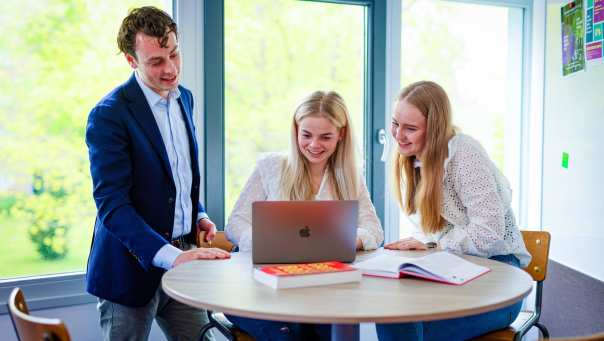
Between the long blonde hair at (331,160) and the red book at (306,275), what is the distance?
64 cm

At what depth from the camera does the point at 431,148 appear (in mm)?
2145

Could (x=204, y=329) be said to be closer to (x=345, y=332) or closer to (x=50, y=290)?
(x=345, y=332)

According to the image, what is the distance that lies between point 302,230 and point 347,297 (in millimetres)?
344

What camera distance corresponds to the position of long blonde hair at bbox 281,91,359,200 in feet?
7.16

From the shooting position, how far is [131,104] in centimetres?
190

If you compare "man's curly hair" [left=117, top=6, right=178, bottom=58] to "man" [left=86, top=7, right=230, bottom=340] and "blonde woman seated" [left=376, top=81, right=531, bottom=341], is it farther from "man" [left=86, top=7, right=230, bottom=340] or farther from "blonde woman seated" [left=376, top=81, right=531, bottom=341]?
"blonde woman seated" [left=376, top=81, right=531, bottom=341]

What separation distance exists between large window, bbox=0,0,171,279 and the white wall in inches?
82.3

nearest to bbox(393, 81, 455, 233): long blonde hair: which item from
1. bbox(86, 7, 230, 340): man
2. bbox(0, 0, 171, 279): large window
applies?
bbox(86, 7, 230, 340): man

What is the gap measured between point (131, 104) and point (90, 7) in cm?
87

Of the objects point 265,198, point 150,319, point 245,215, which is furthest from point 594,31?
point 150,319

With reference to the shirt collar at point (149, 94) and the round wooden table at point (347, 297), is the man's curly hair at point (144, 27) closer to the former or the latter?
the shirt collar at point (149, 94)

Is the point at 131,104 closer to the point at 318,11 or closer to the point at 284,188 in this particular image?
the point at 284,188

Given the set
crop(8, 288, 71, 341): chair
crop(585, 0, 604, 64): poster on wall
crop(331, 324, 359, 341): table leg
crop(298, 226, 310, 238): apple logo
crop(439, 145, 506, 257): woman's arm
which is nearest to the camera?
crop(8, 288, 71, 341): chair

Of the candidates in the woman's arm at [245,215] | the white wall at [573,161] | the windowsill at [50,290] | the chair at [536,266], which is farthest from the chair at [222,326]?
the white wall at [573,161]
